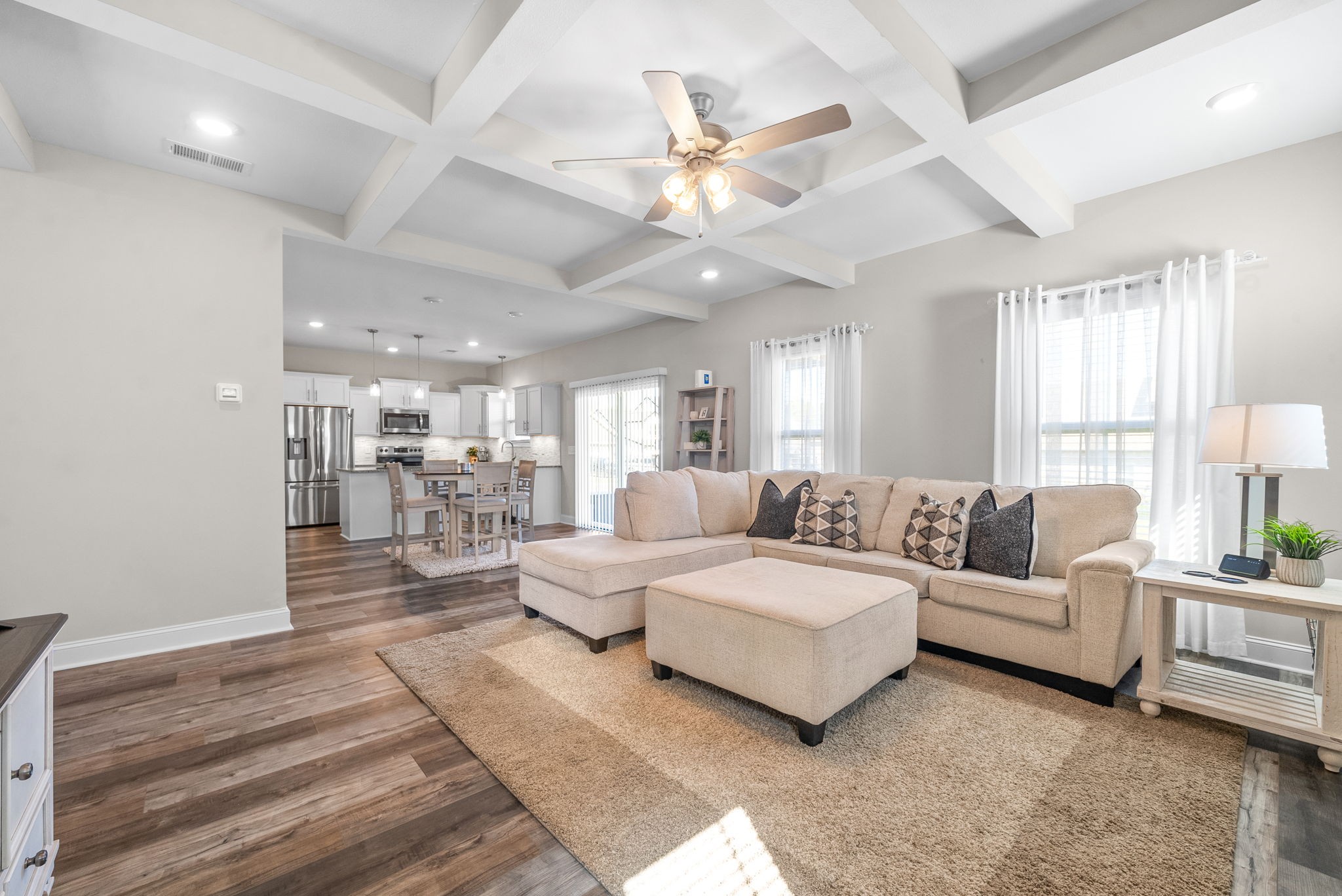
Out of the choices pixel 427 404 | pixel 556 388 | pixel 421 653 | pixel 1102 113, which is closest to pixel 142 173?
pixel 421 653

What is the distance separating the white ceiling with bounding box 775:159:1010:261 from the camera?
10.5 ft

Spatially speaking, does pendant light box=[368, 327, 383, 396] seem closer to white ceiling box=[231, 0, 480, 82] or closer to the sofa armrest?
white ceiling box=[231, 0, 480, 82]

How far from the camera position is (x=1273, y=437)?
7.30 ft

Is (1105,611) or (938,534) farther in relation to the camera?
(938,534)

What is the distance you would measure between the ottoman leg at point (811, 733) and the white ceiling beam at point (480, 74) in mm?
2479

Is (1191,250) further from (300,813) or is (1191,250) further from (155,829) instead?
(155,829)

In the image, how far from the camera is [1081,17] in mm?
1993

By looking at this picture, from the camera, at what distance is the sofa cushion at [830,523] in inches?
144

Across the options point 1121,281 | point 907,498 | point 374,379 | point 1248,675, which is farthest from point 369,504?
point 1248,675

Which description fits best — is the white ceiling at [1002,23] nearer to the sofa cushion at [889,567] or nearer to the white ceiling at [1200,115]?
the white ceiling at [1200,115]

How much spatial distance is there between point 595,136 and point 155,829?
3.08m

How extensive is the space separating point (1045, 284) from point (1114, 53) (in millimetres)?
1876

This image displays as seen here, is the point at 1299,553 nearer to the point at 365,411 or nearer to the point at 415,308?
the point at 415,308

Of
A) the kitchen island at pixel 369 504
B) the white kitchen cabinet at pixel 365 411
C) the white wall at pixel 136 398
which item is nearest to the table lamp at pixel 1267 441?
the white wall at pixel 136 398
